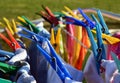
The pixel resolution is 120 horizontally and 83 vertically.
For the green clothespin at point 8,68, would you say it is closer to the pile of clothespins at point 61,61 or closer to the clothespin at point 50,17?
the pile of clothespins at point 61,61

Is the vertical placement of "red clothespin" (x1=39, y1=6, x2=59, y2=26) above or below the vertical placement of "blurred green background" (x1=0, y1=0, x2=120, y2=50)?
above

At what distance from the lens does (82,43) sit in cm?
169

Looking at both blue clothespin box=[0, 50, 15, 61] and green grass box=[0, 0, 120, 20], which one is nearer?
blue clothespin box=[0, 50, 15, 61]

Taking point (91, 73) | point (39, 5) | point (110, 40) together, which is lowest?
point (39, 5)

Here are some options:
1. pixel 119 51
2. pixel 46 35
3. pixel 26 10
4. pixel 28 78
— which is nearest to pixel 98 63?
pixel 119 51

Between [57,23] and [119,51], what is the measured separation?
2.01 ft

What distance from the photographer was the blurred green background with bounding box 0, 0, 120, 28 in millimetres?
4008

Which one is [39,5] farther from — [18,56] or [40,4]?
[18,56]

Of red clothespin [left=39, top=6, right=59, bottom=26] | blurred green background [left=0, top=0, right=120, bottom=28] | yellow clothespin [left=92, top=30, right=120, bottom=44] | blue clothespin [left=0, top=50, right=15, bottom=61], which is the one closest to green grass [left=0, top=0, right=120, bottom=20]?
→ blurred green background [left=0, top=0, right=120, bottom=28]

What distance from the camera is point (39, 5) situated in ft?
14.0

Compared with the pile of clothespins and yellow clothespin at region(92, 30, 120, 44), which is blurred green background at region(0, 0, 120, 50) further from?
yellow clothespin at region(92, 30, 120, 44)

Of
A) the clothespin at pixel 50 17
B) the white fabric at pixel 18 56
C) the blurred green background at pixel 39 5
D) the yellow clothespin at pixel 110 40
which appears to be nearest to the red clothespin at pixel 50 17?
the clothespin at pixel 50 17

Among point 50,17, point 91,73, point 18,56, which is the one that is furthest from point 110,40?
point 50,17

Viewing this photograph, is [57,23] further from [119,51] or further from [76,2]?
[76,2]
